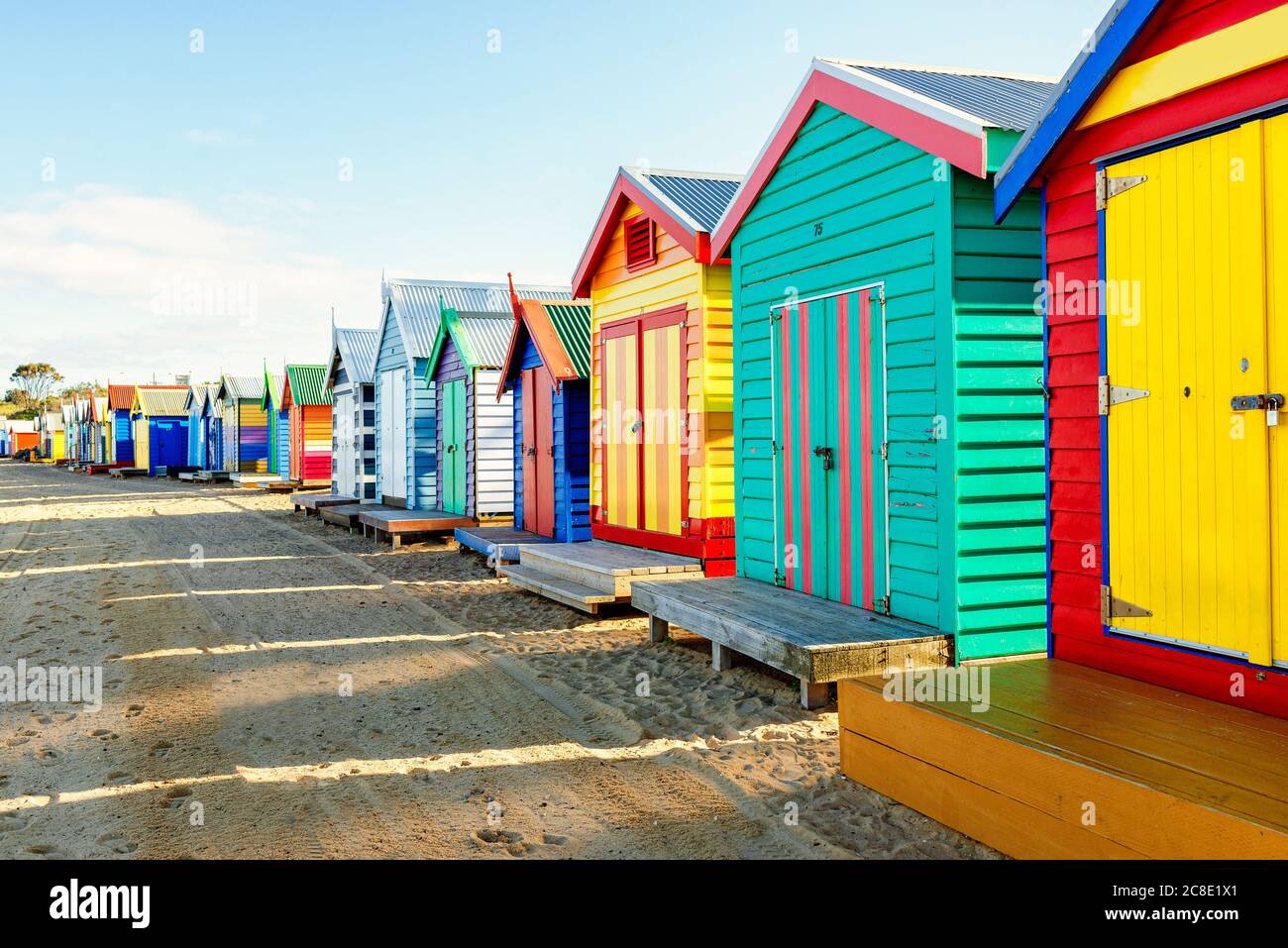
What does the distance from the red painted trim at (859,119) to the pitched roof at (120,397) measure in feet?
181

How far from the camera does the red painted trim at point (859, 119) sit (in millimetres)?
5875

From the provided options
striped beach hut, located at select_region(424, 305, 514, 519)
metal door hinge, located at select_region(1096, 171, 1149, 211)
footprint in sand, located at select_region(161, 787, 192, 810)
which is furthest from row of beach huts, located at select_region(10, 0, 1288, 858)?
striped beach hut, located at select_region(424, 305, 514, 519)

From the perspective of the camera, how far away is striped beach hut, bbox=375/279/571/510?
19234mm

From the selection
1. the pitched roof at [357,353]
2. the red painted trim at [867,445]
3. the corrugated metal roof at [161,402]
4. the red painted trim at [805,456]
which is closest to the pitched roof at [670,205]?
the red painted trim at [805,456]

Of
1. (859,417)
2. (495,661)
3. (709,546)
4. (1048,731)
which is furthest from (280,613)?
(1048,731)

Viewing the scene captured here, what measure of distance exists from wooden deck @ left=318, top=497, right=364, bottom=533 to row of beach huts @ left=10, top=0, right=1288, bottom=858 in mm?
9344

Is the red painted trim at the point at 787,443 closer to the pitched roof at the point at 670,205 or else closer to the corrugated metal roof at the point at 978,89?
the pitched roof at the point at 670,205

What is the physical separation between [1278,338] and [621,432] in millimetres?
7782

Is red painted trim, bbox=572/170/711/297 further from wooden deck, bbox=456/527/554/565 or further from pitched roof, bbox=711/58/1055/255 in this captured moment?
wooden deck, bbox=456/527/554/565

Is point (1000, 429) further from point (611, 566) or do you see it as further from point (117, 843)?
point (117, 843)
